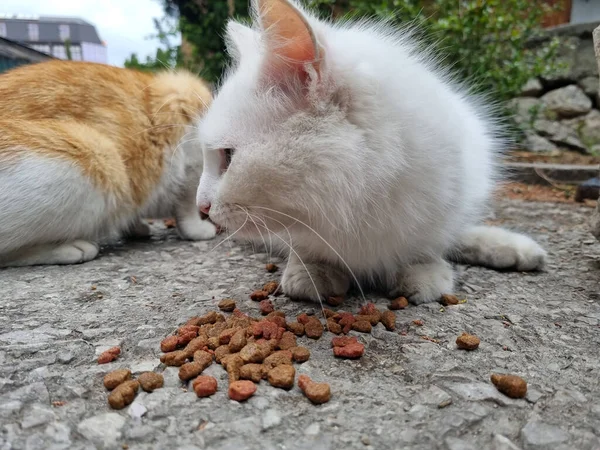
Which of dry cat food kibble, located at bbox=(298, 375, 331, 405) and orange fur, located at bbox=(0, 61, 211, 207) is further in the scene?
orange fur, located at bbox=(0, 61, 211, 207)

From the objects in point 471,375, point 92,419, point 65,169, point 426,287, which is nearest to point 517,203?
point 426,287

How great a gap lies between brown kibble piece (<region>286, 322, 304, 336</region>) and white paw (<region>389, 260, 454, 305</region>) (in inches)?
16.0

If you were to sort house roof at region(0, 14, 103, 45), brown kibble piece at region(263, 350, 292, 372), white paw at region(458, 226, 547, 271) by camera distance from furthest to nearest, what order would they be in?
house roof at region(0, 14, 103, 45), white paw at region(458, 226, 547, 271), brown kibble piece at region(263, 350, 292, 372)

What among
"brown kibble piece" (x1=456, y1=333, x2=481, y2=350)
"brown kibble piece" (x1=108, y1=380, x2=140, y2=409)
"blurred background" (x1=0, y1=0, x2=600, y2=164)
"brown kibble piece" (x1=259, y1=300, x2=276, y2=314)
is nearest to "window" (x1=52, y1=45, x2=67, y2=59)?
"blurred background" (x1=0, y1=0, x2=600, y2=164)

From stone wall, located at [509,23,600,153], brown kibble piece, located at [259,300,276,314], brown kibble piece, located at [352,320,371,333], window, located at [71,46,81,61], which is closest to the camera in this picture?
brown kibble piece, located at [352,320,371,333]

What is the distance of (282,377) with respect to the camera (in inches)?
41.0

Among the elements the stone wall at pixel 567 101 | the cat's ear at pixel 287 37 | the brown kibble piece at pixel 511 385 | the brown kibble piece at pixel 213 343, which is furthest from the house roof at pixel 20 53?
the stone wall at pixel 567 101

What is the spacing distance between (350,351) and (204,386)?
14.7 inches

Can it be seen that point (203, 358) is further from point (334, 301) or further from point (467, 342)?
point (467, 342)

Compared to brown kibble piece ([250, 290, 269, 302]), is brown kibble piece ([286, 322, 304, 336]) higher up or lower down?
higher up

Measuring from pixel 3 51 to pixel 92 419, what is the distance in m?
2.38

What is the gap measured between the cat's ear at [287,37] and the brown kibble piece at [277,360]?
0.72 m

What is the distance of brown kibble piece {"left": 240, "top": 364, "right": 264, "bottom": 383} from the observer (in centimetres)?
106

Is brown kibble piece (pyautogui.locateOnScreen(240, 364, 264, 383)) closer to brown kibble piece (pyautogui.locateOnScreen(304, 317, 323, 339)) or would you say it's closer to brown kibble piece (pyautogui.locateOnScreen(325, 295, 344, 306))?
brown kibble piece (pyautogui.locateOnScreen(304, 317, 323, 339))
